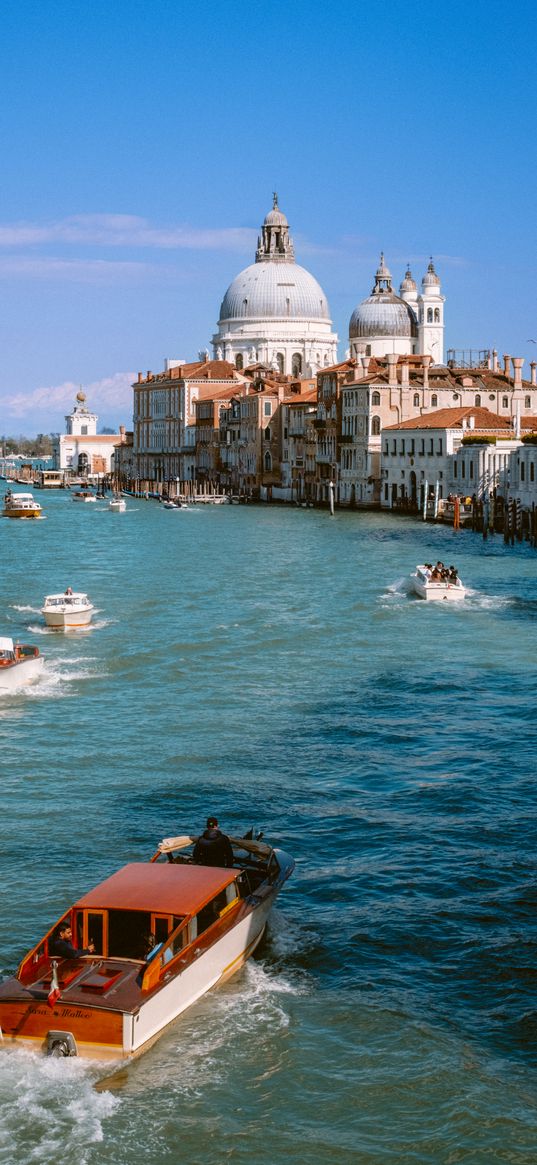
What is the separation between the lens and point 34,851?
16344 millimetres

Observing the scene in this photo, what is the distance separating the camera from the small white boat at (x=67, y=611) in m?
33.6

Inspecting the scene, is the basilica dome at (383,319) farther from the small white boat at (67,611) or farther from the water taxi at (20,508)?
the small white boat at (67,611)

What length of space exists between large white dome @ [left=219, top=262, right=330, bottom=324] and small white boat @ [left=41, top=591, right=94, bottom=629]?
122631 mm

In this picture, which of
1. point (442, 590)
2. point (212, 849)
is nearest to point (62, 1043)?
point (212, 849)

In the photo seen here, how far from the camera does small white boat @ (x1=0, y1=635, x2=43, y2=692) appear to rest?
83.7 feet

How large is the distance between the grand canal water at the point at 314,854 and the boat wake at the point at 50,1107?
0.05ft

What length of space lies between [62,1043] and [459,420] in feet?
244

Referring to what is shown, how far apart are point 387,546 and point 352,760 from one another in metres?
40.0

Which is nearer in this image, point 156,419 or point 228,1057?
point 228,1057

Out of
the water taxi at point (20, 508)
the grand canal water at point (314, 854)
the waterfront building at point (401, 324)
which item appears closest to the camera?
the grand canal water at point (314, 854)

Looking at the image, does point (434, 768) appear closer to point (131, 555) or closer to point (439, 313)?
point (131, 555)

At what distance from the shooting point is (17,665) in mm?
25719

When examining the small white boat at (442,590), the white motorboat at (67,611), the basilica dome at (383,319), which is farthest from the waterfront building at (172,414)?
the white motorboat at (67,611)

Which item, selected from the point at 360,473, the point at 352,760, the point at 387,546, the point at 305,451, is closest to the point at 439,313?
the point at 305,451
